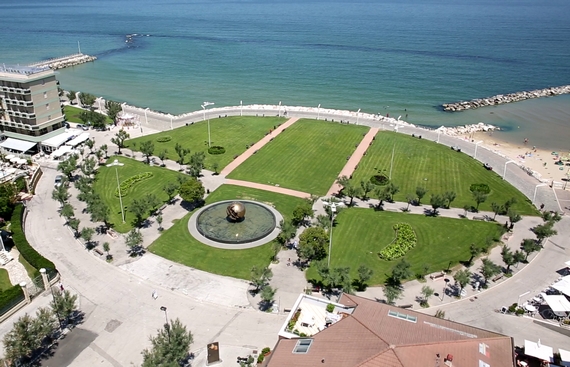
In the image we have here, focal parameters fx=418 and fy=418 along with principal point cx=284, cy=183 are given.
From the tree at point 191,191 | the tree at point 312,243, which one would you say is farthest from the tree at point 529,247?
the tree at point 191,191

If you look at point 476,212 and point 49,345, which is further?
point 476,212

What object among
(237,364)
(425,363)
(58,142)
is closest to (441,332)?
(425,363)

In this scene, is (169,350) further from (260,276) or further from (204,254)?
(204,254)

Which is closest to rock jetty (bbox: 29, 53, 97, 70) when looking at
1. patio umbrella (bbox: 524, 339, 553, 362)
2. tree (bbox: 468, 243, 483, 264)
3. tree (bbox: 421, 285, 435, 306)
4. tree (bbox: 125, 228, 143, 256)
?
tree (bbox: 125, 228, 143, 256)

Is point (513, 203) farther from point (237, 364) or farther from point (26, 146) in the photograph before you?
point (26, 146)

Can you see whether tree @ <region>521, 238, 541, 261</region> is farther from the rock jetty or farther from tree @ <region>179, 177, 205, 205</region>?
the rock jetty

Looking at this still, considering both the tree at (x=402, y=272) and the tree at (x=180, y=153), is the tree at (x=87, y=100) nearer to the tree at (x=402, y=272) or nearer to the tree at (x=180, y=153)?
the tree at (x=180, y=153)
